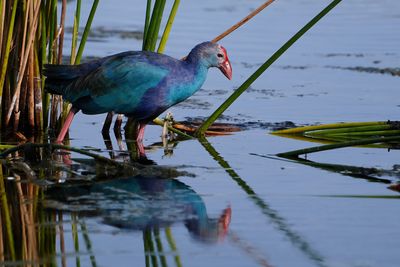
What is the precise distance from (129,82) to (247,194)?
139 cm

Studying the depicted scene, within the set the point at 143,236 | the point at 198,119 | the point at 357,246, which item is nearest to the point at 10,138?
the point at 198,119

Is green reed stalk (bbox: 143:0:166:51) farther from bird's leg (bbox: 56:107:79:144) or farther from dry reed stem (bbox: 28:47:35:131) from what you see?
dry reed stem (bbox: 28:47:35:131)

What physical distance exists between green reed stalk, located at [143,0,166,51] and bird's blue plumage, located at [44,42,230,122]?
0.32m

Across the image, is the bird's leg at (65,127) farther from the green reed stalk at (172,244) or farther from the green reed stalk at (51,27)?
the green reed stalk at (172,244)

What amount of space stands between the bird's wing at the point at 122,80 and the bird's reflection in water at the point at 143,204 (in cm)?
88

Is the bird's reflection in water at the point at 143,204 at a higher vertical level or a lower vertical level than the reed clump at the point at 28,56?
lower

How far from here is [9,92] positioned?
275 inches

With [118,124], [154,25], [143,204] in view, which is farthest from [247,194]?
[118,124]

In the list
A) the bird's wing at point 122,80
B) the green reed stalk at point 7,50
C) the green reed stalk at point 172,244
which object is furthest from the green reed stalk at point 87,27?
the green reed stalk at point 172,244

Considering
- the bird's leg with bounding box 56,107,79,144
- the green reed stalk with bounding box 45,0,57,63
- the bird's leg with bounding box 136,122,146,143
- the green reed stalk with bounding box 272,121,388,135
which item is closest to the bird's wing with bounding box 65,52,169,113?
the bird's leg with bounding box 56,107,79,144

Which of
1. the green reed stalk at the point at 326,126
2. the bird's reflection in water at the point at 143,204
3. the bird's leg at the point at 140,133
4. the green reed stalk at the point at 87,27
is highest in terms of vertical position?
the green reed stalk at the point at 87,27

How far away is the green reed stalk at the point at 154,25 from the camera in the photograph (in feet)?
22.4

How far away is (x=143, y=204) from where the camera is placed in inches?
211

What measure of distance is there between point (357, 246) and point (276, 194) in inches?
40.1
